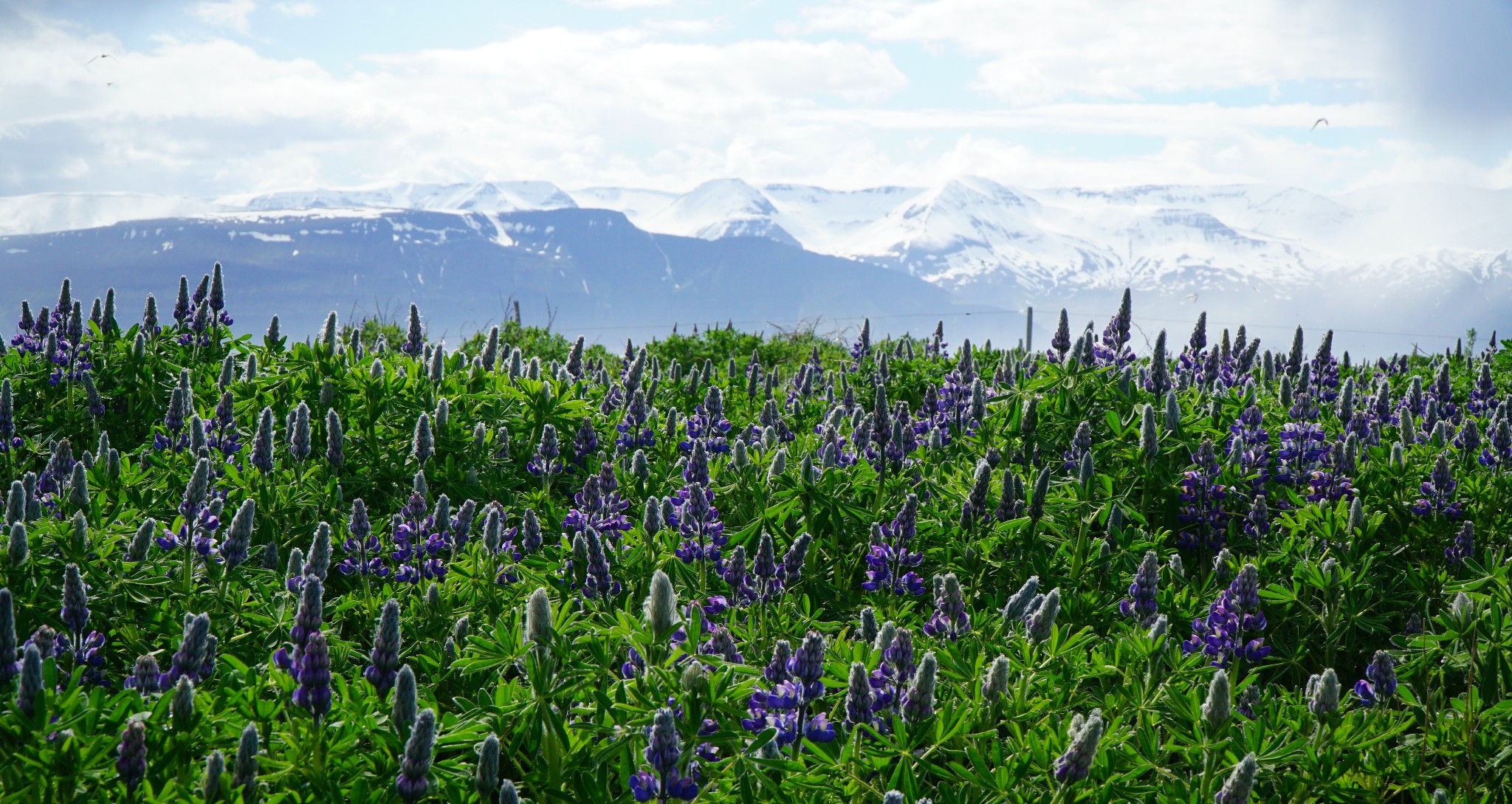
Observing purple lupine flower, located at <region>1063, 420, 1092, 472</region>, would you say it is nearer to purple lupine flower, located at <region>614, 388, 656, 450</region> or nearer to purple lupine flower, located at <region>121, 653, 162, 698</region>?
purple lupine flower, located at <region>614, 388, 656, 450</region>

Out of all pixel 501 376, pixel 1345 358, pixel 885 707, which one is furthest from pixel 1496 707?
pixel 1345 358

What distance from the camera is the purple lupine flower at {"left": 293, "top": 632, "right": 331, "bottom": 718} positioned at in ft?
6.80

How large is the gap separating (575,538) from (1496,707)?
109 inches

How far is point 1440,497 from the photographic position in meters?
4.13

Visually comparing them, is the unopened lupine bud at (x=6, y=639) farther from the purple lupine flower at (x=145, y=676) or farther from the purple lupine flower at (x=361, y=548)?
the purple lupine flower at (x=361, y=548)

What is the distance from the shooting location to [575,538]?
134 inches

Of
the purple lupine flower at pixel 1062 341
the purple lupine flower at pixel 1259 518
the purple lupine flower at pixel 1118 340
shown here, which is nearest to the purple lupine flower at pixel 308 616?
the purple lupine flower at pixel 1259 518

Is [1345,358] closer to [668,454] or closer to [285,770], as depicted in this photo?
[668,454]

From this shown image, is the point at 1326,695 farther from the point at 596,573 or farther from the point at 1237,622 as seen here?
the point at 596,573

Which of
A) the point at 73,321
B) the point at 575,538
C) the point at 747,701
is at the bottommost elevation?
the point at 747,701

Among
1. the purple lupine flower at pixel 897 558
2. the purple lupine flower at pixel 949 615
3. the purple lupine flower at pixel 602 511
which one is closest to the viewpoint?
the purple lupine flower at pixel 949 615

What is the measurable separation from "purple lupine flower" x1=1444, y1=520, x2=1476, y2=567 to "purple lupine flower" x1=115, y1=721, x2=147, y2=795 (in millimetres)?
4179

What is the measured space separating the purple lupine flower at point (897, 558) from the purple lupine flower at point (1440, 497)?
2.25 meters

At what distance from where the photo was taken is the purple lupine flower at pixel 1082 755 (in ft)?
6.84
